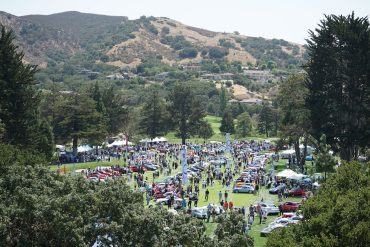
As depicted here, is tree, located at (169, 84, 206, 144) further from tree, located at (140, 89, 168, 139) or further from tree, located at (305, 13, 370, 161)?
tree, located at (305, 13, 370, 161)

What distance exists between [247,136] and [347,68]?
177 ft

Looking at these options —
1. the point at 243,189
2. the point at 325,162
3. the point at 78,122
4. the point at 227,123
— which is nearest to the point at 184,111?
the point at 227,123

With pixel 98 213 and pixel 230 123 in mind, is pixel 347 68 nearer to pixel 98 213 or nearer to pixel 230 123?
pixel 98 213

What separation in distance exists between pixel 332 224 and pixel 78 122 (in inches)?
1978

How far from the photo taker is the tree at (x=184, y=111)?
84.2 meters

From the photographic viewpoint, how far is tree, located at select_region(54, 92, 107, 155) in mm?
63688

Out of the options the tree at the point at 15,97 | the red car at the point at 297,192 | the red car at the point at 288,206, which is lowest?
the red car at the point at 297,192

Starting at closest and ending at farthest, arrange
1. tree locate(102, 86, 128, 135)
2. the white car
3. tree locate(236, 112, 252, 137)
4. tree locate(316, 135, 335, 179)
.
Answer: the white car
tree locate(316, 135, 335, 179)
tree locate(102, 86, 128, 135)
tree locate(236, 112, 252, 137)

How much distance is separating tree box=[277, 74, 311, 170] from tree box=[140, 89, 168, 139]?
2499 cm

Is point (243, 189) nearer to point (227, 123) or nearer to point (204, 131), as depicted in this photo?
point (204, 131)

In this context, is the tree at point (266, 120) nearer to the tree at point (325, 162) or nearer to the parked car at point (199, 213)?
the tree at point (325, 162)

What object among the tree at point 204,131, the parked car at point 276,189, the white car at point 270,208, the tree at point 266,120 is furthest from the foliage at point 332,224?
the tree at point 266,120

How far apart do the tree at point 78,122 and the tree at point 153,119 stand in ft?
51.0

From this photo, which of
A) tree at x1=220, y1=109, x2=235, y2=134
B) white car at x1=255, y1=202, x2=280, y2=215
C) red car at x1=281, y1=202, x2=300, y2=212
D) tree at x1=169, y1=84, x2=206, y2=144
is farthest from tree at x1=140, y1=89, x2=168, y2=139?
red car at x1=281, y1=202, x2=300, y2=212
